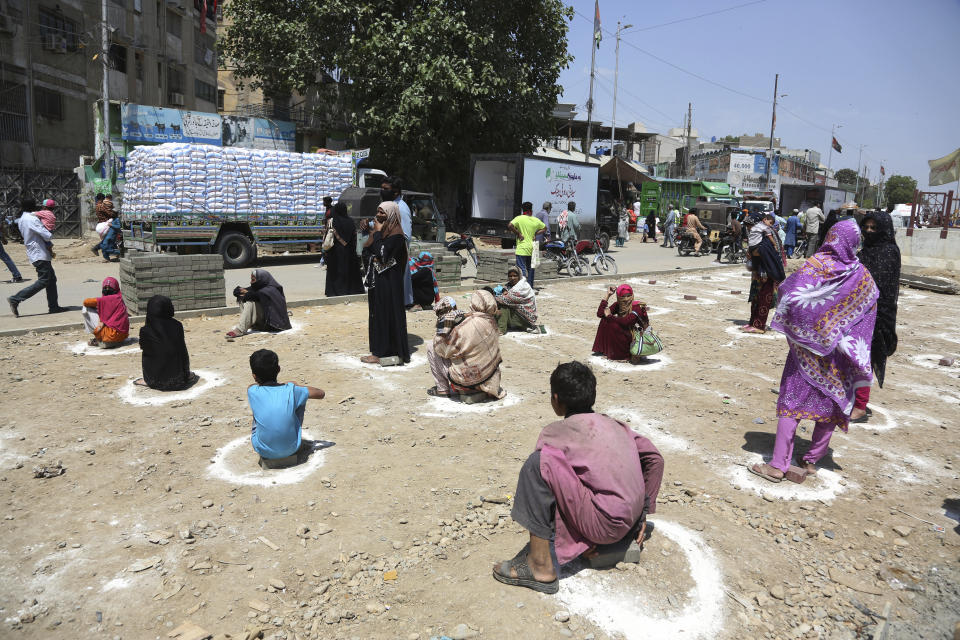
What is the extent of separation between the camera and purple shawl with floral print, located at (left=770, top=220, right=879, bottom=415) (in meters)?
4.01

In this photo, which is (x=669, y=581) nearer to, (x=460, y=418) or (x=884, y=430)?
(x=460, y=418)

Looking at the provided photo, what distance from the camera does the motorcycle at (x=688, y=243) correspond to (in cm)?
2092

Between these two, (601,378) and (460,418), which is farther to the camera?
(601,378)

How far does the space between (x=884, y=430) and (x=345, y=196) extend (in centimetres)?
1337

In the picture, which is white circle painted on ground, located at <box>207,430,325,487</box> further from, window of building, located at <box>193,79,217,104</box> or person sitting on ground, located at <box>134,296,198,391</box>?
window of building, located at <box>193,79,217,104</box>

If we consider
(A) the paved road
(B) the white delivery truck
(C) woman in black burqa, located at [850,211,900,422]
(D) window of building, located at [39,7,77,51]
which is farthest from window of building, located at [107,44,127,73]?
(C) woman in black burqa, located at [850,211,900,422]

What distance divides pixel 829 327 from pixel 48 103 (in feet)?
85.6

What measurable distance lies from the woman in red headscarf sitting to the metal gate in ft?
66.0

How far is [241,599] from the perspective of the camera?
2932 mm

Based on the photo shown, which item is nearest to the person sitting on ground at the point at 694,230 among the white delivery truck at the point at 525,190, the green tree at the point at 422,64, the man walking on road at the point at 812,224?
the white delivery truck at the point at 525,190

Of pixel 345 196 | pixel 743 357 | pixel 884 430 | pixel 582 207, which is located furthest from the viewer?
pixel 582 207

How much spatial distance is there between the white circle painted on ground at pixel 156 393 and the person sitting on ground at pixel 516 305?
359 cm

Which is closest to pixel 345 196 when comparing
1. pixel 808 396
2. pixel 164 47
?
pixel 808 396

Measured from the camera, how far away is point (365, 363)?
6.75 metres
